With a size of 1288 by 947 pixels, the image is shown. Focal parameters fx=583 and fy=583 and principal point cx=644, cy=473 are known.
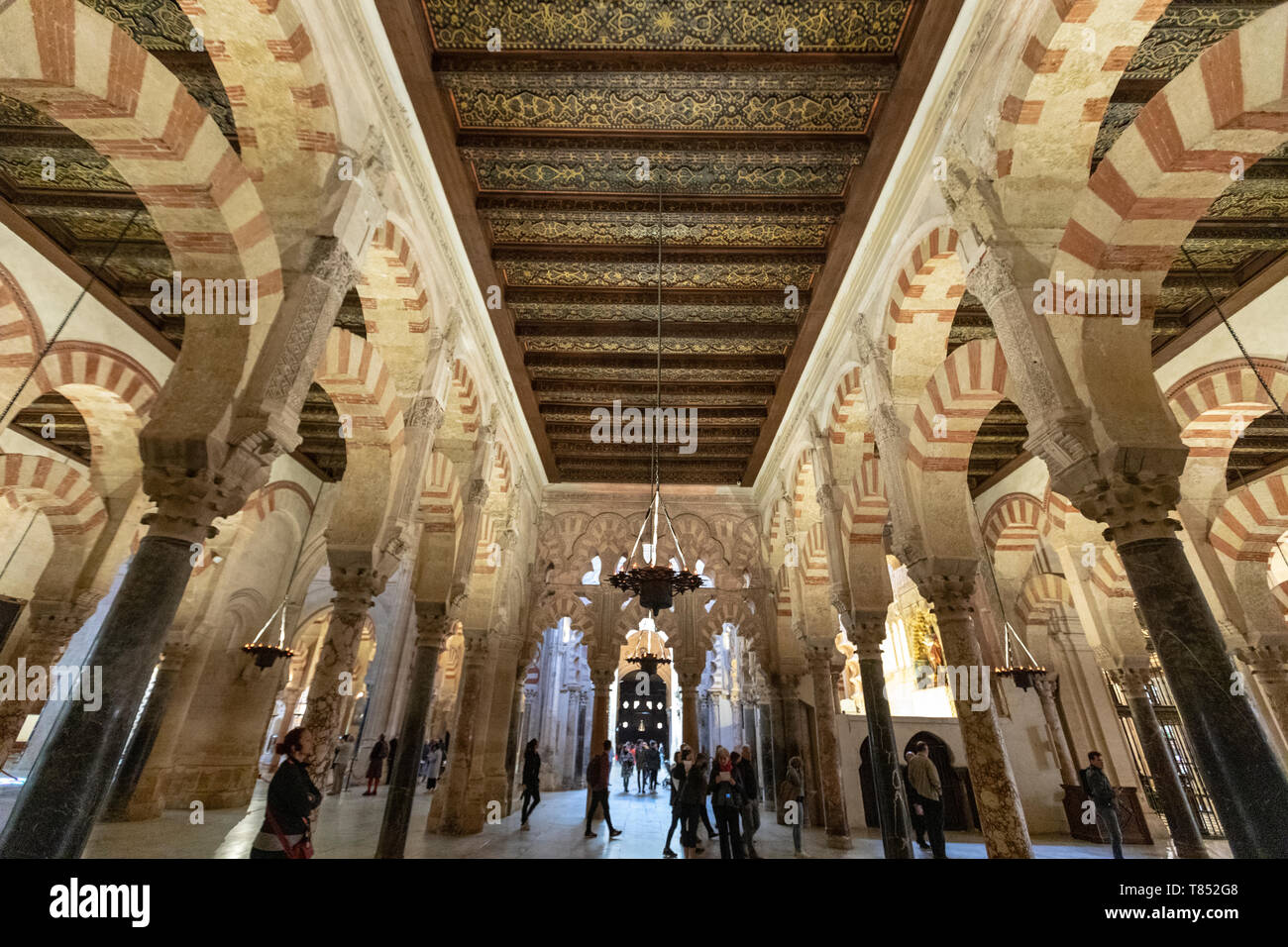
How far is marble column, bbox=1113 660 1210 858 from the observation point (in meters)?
5.48

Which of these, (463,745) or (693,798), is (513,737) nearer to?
(463,745)

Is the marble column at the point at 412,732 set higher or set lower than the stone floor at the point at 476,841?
higher

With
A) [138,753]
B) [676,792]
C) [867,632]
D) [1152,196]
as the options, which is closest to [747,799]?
[676,792]

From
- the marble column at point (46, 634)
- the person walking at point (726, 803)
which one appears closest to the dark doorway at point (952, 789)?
the person walking at point (726, 803)

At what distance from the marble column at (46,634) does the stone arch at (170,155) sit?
488cm

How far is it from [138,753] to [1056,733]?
11.9 metres

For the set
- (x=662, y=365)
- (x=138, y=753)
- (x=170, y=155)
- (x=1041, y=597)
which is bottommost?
(x=138, y=753)

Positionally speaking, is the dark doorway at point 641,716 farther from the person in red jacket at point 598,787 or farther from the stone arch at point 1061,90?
the stone arch at point 1061,90

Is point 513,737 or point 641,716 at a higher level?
point 641,716

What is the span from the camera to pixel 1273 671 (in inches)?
243

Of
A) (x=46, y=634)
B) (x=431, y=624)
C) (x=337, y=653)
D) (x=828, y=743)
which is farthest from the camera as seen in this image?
(x=828, y=743)

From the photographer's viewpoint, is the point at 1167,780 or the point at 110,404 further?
the point at 110,404

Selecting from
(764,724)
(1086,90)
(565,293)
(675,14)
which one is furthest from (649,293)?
(764,724)

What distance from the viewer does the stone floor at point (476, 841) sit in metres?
5.28
